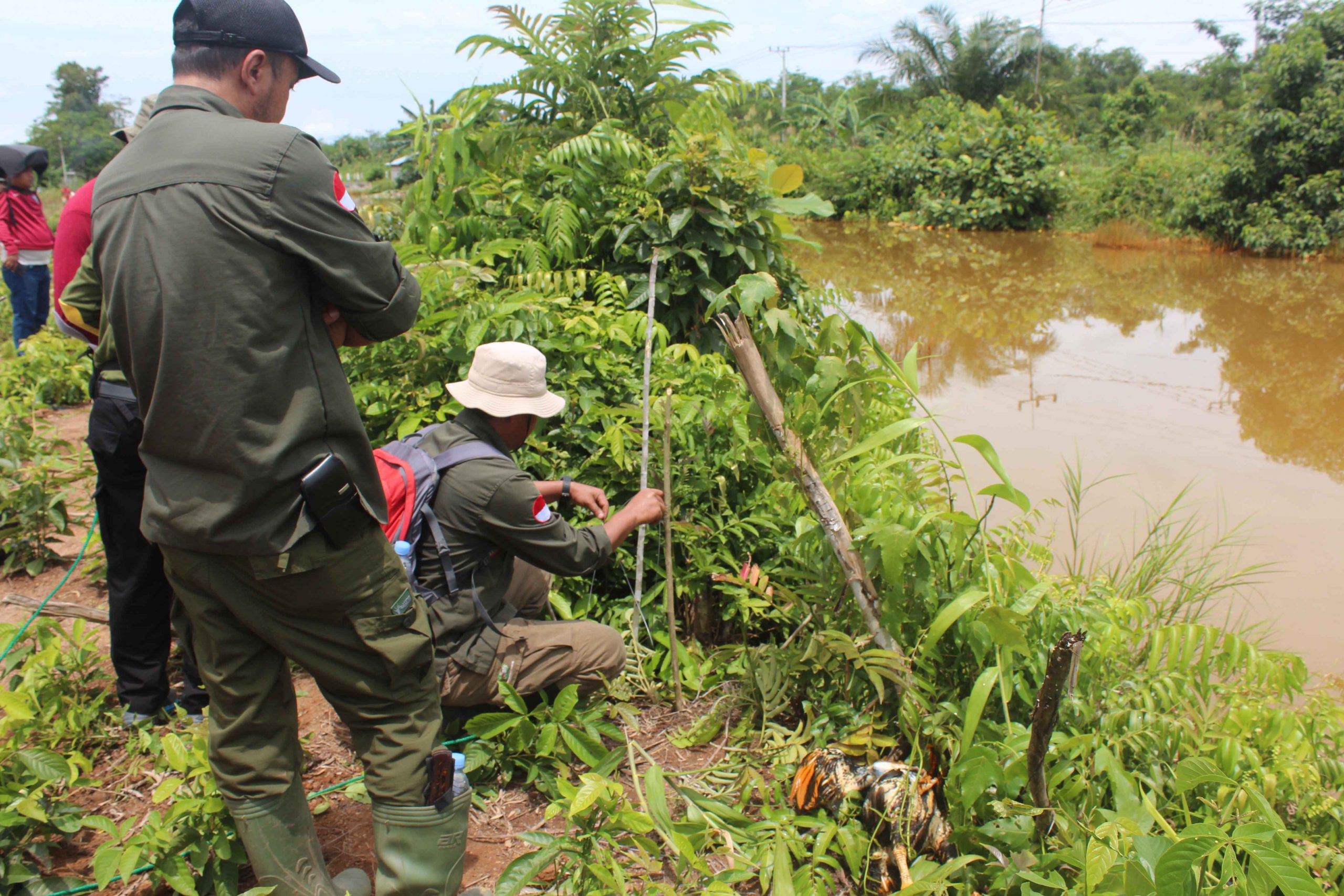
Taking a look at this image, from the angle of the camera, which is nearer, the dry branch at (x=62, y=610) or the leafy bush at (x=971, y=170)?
the dry branch at (x=62, y=610)

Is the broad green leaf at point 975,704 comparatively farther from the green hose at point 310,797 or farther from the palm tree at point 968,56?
the palm tree at point 968,56

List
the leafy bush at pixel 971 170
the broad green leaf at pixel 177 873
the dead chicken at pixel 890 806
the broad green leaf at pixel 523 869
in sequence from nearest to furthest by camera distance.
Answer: the broad green leaf at pixel 523 869, the broad green leaf at pixel 177 873, the dead chicken at pixel 890 806, the leafy bush at pixel 971 170

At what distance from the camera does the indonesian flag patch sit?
5.41 ft

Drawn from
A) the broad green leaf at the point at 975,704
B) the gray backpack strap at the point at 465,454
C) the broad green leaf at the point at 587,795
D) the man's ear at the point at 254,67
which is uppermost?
the man's ear at the point at 254,67

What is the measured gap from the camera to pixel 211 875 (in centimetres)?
196

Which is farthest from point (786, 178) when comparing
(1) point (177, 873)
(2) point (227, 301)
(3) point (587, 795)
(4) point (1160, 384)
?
(4) point (1160, 384)

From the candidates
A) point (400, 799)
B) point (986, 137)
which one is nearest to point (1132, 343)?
point (400, 799)

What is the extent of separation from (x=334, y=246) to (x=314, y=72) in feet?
1.35

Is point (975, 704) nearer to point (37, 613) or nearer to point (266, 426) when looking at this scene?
point (266, 426)

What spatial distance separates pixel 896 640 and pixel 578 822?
99cm

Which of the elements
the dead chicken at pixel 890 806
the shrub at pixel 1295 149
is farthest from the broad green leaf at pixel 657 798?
the shrub at pixel 1295 149

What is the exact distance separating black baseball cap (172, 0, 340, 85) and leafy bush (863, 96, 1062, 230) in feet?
61.9

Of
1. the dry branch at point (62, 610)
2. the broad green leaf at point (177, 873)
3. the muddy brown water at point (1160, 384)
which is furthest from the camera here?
the muddy brown water at point (1160, 384)

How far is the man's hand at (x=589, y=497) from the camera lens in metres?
2.81
